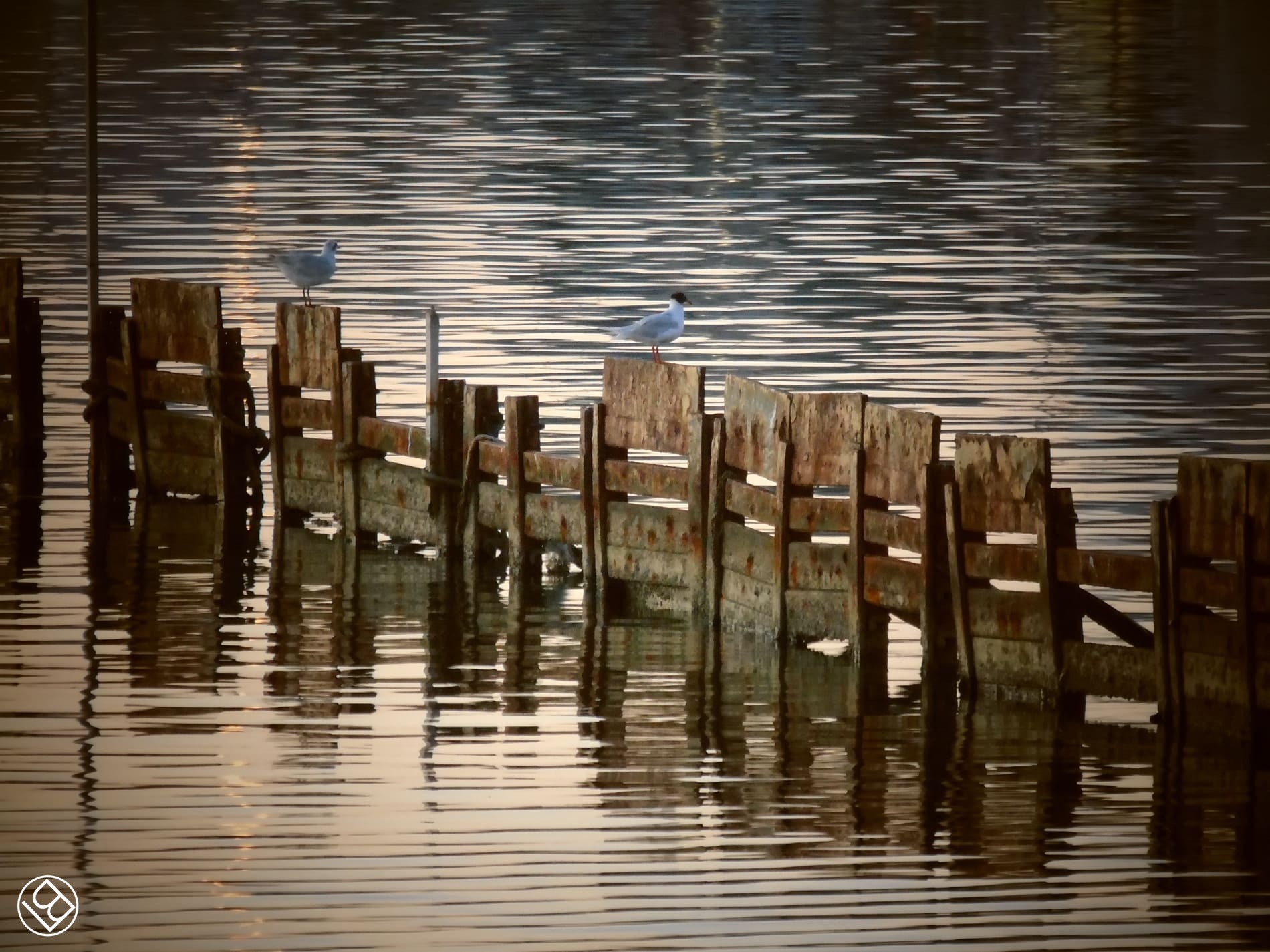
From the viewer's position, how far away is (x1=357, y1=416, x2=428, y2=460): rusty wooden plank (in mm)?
18906

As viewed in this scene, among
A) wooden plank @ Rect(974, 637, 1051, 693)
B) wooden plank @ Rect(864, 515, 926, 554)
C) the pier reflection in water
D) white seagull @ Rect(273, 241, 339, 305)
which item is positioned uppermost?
white seagull @ Rect(273, 241, 339, 305)

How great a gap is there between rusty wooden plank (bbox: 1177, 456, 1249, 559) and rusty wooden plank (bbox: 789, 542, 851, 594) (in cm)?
246

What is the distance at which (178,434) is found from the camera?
70.0ft

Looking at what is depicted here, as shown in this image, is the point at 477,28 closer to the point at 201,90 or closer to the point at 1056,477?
the point at 201,90

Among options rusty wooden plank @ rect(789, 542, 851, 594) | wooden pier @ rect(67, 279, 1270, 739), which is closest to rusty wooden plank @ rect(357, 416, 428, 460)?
wooden pier @ rect(67, 279, 1270, 739)

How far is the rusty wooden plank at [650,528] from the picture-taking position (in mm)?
17094

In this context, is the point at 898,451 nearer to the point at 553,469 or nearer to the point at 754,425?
the point at 754,425

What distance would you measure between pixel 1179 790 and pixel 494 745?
3578 millimetres

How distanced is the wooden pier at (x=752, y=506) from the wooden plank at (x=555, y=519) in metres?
0.02

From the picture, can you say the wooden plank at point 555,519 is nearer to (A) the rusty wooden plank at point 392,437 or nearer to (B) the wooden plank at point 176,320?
(A) the rusty wooden plank at point 392,437

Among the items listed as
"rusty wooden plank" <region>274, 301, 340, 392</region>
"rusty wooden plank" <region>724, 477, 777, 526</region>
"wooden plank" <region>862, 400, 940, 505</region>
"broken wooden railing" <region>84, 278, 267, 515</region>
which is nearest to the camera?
"wooden plank" <region>862, 400, 940, 505</region>

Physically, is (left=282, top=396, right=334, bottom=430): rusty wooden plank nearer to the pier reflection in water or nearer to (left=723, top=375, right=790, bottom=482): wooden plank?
the pier reflection in water

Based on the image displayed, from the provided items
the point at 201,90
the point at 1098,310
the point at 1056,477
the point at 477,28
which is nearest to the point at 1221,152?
the point at 1098,310

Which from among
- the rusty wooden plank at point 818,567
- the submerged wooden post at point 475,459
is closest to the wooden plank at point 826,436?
the rusty wooden plank at point 818,567
